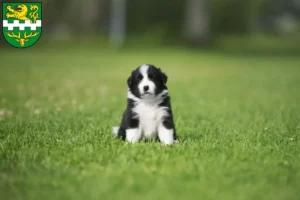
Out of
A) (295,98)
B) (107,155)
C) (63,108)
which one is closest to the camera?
(107,155)

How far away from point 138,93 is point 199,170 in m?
1.31

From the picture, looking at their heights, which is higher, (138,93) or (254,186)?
(138,93)

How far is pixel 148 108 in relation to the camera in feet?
18.6

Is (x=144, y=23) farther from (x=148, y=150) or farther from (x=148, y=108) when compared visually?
(x=148, y=150)

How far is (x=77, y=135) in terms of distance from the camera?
21.3ft

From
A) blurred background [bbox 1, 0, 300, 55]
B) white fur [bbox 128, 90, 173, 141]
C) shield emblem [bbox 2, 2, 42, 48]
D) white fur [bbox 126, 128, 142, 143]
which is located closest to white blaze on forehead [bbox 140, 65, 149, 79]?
white fur [bbox 128, 90, 173, 141]

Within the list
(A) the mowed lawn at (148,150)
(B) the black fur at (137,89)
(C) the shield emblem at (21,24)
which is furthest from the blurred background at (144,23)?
(B) the black fur at (137,89)

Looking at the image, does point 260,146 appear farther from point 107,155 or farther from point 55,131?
point 55,131

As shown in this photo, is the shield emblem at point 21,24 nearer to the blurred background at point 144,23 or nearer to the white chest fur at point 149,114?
the white chest fur at point 149,114

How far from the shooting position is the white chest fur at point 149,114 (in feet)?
18.6

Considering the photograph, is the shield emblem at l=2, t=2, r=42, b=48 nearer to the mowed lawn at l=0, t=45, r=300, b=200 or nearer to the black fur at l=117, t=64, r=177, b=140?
the mowed lawn at l=0, t=45, r=300, b=200

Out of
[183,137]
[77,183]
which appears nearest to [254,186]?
[77,183]

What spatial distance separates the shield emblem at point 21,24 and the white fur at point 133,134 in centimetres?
290

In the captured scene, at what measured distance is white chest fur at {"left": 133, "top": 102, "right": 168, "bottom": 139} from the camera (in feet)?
18.6
